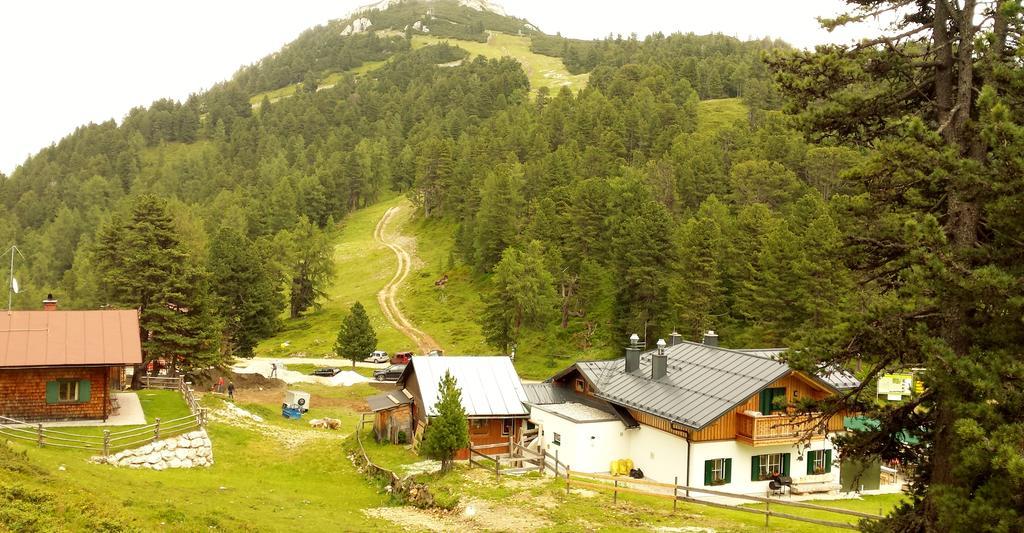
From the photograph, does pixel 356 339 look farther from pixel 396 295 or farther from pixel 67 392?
pixel 67 392

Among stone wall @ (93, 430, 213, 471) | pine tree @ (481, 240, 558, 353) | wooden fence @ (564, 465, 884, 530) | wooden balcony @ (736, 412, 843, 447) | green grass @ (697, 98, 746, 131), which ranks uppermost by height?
green grass @ (697, 98, 746, 131)

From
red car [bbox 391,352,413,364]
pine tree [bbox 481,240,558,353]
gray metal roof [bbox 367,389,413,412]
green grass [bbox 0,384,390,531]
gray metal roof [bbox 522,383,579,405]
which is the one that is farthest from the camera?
red car [bbox 391,352,413,364]

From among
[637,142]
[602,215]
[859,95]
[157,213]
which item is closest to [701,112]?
[637,142]

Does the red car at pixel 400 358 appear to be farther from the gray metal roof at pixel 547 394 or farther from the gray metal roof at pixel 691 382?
the gray metal roof at pixel 691 382

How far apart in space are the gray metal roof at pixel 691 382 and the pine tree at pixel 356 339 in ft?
123

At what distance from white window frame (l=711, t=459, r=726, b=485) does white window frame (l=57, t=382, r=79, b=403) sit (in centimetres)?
2762

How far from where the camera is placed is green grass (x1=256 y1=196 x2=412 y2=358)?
272 ft

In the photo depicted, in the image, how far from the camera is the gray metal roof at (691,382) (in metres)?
32.9

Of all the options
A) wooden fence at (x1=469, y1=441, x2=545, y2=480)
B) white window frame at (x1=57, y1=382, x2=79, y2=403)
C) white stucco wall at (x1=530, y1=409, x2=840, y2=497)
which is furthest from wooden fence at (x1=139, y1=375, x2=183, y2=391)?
white stucco wall at (x1=530, y1=409, x2=840, y2=497)

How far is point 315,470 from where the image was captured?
35719mm

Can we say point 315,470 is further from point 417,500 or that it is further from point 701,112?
point 701,112

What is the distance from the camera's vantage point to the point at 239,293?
236 feet

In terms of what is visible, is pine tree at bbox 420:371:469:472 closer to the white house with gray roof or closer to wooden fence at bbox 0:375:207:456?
the white house with gray roof

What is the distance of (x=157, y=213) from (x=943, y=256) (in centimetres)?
5006
